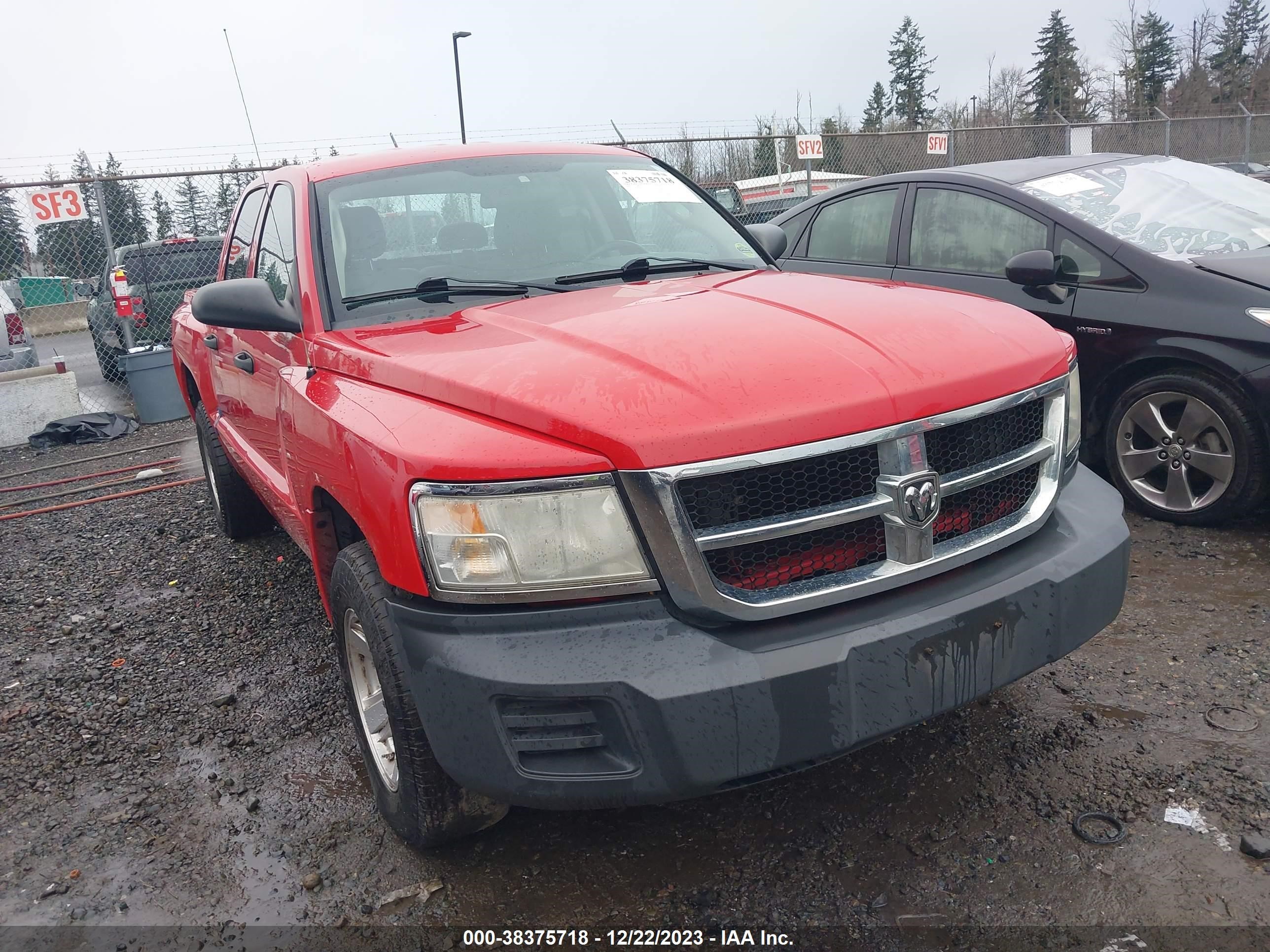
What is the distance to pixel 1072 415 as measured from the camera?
8.14ft

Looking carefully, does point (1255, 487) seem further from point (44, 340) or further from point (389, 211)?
point (44, 340)

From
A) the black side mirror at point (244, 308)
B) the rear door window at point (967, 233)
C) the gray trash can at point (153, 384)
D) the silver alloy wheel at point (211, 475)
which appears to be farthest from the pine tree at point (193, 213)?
the black side mirror at point (244, 308)

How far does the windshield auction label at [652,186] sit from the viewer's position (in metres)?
3.53

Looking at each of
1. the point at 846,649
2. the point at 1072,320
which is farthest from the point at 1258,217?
the point at 846,649

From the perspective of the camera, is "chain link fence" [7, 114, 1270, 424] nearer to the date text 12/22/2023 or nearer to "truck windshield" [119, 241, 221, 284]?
"truck windshield" [119, 241, 221, 284]

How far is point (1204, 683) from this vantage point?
2980 millimetres

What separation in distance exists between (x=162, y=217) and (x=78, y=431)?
598cm

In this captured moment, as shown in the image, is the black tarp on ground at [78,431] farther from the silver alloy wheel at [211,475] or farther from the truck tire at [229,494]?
the truck tire at [229,494]

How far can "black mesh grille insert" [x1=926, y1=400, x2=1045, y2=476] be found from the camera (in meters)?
2.08

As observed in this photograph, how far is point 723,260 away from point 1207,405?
7.36 ft

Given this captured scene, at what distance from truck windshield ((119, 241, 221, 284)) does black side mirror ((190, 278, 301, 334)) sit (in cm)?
890

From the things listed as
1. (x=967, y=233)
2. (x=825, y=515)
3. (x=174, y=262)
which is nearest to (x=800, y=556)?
(x=825, y=515)

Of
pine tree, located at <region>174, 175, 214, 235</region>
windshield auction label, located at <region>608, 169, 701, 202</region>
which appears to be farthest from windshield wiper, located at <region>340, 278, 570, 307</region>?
pine tree, located at <region>174, 175, 214, 235</region>

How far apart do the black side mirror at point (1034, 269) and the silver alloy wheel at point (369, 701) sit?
3.42 m
